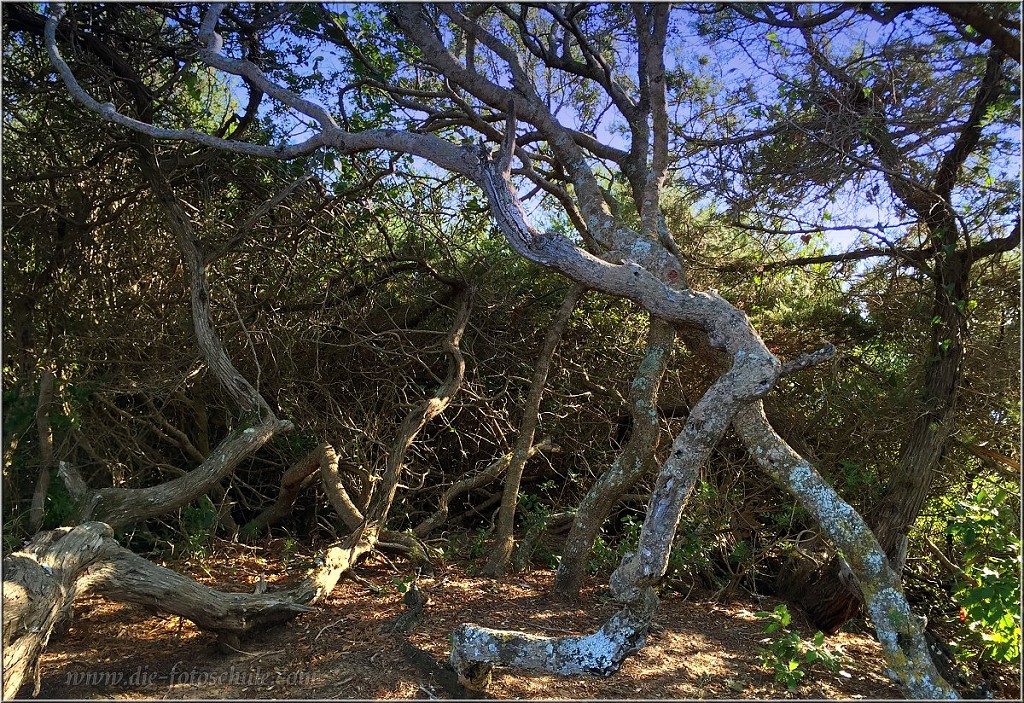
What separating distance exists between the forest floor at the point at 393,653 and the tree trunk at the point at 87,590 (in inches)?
8.9

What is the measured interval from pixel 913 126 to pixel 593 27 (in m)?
2.77

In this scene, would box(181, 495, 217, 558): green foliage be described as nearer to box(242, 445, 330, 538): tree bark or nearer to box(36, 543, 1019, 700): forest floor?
box(36, 543, 1019, 700): forest floor

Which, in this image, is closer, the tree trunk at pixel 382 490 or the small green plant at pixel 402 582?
the small green plant at pixel 402 582

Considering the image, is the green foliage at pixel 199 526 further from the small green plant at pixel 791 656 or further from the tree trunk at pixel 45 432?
the small green plant at pixel 791 656

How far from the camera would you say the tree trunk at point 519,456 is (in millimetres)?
5234

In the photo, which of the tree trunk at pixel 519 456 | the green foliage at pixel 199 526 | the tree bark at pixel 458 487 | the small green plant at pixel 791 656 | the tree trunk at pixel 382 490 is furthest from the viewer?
the tree bark at pixel 458 487

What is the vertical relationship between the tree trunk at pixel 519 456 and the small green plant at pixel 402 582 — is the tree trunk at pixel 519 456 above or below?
above

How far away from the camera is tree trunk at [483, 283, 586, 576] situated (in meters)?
5.23

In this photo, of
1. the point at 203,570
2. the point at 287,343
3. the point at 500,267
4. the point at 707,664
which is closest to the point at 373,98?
the point at 500,267

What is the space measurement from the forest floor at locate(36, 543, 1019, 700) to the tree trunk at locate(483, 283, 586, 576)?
23 cm

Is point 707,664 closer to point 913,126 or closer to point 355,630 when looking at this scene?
point 355,630

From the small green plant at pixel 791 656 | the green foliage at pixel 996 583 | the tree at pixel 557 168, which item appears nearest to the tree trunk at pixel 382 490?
the tree at pixel 557 168

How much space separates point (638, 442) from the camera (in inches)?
Answer: 177

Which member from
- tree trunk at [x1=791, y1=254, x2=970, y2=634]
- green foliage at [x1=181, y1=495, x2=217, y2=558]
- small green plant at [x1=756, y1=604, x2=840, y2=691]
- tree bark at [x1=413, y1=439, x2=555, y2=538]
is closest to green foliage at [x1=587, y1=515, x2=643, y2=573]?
tree bark at [x1=413, y1=439, x2=555, y2=538]
